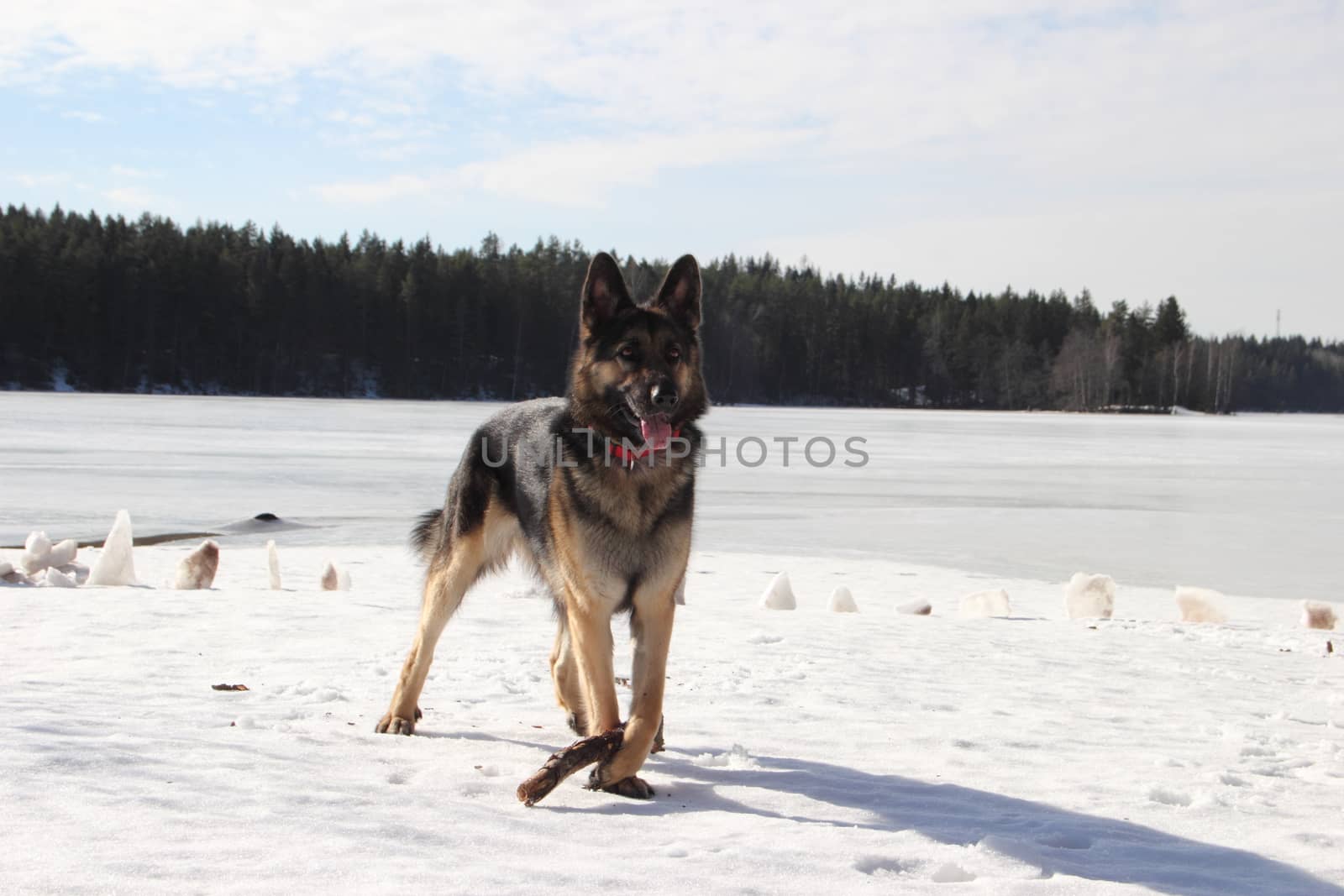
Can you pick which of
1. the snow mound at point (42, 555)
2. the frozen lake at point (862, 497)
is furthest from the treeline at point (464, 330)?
the snow mound at point (42, 555)

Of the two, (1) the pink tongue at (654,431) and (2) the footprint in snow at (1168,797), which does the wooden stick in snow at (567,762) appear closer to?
(1) the pink tongue at (654,431)

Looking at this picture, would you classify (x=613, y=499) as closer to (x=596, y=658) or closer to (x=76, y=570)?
(x=596, y=658)

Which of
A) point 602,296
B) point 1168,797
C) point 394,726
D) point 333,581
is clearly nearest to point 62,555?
point 333,581

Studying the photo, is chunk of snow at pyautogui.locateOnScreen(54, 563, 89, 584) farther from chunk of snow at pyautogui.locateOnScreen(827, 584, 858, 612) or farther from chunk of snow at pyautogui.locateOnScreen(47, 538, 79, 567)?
chunk of snow at pyautogui.locateOnScreen(827, 584, 858, 612)

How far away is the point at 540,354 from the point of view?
10556cm

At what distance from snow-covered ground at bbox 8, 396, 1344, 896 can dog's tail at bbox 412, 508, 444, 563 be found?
72 centimetres

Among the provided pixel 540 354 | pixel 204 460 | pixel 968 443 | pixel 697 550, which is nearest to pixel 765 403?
pixel 540 354

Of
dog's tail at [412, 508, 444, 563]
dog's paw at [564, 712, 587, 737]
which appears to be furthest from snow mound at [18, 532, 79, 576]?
dog's paw at [564, 712, 587, 737]

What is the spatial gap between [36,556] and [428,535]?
16.7ft

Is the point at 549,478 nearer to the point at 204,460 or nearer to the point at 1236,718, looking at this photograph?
the point at 1236,718

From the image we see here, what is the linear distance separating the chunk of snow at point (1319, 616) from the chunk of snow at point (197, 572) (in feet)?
28.8

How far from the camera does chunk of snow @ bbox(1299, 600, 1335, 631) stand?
868cm

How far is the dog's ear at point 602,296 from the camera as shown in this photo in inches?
178

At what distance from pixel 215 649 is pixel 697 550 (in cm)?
699
